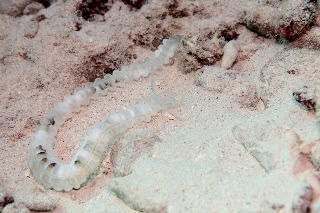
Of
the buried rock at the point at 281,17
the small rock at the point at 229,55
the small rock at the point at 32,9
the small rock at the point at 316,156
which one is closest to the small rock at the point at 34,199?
the small rock at the point at 316,156

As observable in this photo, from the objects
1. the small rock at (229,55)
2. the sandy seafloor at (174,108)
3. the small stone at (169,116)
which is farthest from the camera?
the small rock at (229,55)

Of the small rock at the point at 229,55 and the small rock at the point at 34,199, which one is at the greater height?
the small rock at the point at 229,55

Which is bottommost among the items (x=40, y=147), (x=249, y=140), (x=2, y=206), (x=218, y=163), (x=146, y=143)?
(x=2, y=206)

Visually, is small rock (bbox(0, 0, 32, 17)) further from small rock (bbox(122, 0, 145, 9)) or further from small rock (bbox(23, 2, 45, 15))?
small rock (bbox(122, 0, 145, 9))

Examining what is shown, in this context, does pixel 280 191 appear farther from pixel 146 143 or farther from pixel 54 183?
pixel 54 183

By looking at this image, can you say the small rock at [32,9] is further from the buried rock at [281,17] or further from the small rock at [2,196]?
the buried rock at [281,17]

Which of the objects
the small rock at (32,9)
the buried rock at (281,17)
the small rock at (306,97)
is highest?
the buried rock at (281,17)

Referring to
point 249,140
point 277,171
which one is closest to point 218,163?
point 249,140
